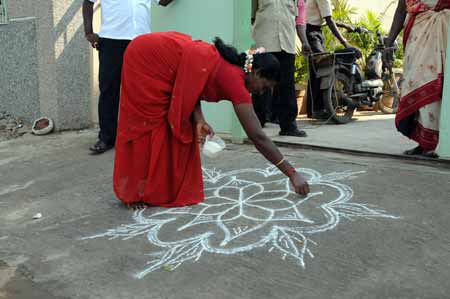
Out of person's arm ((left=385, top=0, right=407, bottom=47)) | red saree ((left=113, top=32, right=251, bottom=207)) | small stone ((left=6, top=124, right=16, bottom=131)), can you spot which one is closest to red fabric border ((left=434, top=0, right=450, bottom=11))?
person's arm ((left=385, top=0, right=407, bottom=47))

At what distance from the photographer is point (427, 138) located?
13.1 feet

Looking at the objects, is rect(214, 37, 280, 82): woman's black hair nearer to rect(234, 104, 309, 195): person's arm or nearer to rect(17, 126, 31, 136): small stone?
rect(234, 104, 309, 195): person's arm

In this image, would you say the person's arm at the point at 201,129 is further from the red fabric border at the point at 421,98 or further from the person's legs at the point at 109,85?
the person's legs at the point at 109,85

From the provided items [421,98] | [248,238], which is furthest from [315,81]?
[248,238]

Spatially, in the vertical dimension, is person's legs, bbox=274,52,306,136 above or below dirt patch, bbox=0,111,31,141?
above

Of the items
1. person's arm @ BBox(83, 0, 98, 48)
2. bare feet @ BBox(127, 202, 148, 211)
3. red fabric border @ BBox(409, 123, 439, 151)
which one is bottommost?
bare feet @ BBox(127, 202, 148, 211)

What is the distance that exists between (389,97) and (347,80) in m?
1.29

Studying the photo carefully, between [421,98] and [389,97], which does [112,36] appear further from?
[389,97]

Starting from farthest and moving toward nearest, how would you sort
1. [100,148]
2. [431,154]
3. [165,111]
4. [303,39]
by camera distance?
[303,39] → [100,148] → [431,154] → [165,111]

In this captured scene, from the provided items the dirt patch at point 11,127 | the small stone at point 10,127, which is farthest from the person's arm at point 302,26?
the small stone at point 10,127

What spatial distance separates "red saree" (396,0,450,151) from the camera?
→ 3879mm

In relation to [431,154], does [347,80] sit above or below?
above

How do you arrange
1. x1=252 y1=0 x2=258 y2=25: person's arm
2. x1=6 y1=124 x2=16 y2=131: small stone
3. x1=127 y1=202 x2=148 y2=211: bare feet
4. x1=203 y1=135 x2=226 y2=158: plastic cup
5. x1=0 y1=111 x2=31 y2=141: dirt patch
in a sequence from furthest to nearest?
x1=6 y1=124 x2=16 y2=131: small stone
x1=0 y1=111 x2=31 y2=141: dirt patch
x1=252 y1=0 x2=258 y2=25: person's arm
x1=127 y1=202 x2=148 y2=211: bare feet
x1=203 y1=135 x2=226 y2=158: plastic cup

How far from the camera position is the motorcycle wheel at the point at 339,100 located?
6.27 metres
